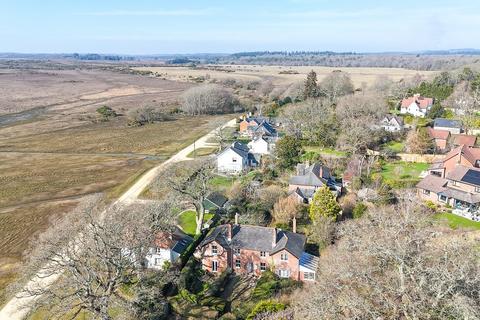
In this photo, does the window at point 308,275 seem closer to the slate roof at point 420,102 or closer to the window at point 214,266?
the window at point 214,266

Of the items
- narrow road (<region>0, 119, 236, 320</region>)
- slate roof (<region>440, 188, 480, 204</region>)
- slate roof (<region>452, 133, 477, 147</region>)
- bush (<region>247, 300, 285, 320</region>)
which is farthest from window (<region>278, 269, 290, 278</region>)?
slate roof (<region>452, 133, 477, 147</region>)

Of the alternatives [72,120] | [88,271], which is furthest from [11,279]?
[72,120]

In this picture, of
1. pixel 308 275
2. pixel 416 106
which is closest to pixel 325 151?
pixel 308 275

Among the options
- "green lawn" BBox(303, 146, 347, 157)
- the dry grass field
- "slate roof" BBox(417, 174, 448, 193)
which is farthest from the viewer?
"green lawn" BBox(303, 146, 347, 157)

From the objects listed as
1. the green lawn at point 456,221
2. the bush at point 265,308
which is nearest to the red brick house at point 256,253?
the bush at point 265,308

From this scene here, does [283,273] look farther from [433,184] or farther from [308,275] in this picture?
[433,184]

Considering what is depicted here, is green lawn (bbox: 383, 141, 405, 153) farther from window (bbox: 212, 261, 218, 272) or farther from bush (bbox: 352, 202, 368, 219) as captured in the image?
window (bbox: 212, 261, 218, 272)

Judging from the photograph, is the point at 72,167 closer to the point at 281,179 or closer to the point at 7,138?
the point at 7,138
